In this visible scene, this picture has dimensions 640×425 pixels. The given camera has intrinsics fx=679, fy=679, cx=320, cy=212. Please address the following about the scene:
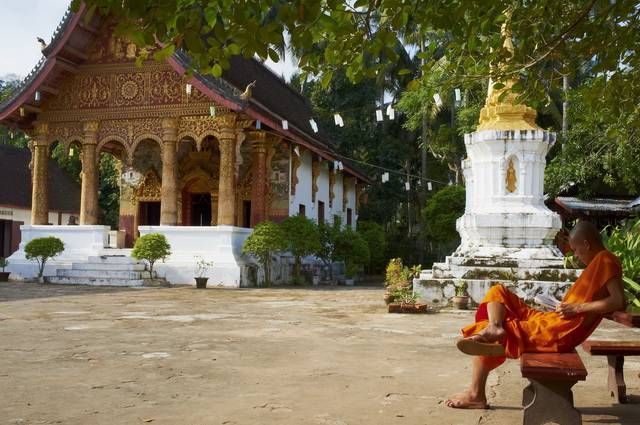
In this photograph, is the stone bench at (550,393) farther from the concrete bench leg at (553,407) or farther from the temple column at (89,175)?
the temple column at (89,175)

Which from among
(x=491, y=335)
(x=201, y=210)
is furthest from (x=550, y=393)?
(x=201, y=210)

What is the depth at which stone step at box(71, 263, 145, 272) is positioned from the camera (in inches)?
636

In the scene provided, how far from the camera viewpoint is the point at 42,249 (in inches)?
648

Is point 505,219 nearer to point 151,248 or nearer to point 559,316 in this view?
point 559,316

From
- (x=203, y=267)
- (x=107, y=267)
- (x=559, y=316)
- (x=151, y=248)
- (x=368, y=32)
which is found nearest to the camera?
(x=559, y=316)

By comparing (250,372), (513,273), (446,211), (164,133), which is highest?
(164,133)

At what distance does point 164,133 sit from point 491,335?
14428 mm

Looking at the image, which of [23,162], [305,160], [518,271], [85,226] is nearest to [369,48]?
[518,271]

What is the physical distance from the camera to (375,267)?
2544 cm

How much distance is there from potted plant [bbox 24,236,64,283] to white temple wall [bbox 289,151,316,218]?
6021 millimetres

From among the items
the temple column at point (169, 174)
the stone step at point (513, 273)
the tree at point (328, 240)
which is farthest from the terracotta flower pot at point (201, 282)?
the stone step at point (513, 273)

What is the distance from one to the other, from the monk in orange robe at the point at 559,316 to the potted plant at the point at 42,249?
48.6 ft

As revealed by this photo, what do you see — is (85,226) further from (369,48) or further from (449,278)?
(369,48)

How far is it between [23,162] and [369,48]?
26404 mm
